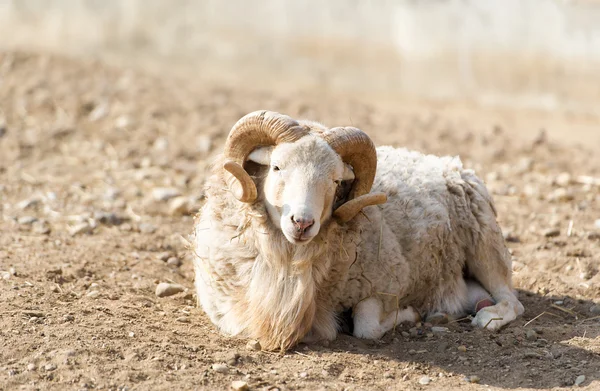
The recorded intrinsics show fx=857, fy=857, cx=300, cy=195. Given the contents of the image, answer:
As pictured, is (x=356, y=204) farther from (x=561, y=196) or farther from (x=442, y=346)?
(x=561, y=196)

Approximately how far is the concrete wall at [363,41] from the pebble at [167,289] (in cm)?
949

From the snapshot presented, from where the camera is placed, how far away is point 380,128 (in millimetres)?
12898

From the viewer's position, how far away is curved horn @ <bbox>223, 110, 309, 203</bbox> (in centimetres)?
634

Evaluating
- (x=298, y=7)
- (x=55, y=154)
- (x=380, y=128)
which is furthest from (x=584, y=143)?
(x=55, y=154)

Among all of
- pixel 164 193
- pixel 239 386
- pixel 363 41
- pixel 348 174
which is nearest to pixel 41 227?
pixel 164 193

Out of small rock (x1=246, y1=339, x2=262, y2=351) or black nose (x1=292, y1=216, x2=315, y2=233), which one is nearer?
black nose (x1=292, y1=216, x2=315, y2=233)

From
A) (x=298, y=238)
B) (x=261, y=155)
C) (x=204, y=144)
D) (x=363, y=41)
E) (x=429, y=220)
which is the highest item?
(x=363, y=41)

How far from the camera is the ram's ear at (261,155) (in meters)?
6.51

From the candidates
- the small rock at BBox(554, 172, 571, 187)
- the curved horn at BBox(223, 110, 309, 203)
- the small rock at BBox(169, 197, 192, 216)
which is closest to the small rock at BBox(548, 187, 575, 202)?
the small rock at BBox(554, 172, 571, 187)

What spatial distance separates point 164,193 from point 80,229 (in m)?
1.43

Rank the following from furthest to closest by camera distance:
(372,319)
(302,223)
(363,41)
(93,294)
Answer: (363,41) → (93,294) → (372,319) → (302,223)

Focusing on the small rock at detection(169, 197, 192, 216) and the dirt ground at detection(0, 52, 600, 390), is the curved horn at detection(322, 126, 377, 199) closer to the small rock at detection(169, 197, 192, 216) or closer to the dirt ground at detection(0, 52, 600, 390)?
the dirt ground at detection(0, 52, 600, 390)

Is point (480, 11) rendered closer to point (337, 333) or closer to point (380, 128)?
point (380, 128)

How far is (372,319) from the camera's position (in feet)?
22.9
